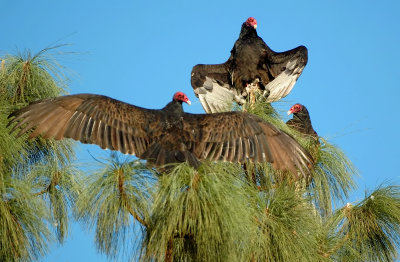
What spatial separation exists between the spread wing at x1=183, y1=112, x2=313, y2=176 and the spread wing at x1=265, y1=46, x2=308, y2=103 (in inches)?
62.3

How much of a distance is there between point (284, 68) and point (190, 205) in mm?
3326

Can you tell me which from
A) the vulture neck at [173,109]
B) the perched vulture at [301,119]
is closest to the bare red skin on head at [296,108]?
the perched vulture at [301,119]

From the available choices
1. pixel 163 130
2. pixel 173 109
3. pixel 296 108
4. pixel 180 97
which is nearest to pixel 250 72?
pixel 296 108

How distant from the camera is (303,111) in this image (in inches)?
236

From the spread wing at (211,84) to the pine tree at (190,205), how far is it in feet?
4.94

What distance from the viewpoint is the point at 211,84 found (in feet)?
20.6

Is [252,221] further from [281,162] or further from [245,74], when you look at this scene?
[245,74]

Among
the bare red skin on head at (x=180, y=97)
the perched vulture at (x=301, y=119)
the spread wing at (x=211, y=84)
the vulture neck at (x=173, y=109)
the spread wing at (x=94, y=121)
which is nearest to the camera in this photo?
the spread wing at (x=94, y=121)

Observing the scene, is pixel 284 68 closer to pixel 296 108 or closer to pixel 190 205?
pixel 296 108

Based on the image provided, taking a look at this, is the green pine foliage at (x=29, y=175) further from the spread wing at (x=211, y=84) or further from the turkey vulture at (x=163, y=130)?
the spread wing at (x=211, y=84)

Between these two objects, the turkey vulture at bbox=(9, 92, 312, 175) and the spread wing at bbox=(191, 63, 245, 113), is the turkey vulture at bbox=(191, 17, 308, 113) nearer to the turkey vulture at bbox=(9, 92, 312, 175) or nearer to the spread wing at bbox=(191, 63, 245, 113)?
the spread wing at bbox=(191, 63, 245, 113)

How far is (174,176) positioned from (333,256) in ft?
3.92

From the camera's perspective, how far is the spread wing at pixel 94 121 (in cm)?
413

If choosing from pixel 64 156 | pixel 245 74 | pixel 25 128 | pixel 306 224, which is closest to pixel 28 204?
pixel 25 128
